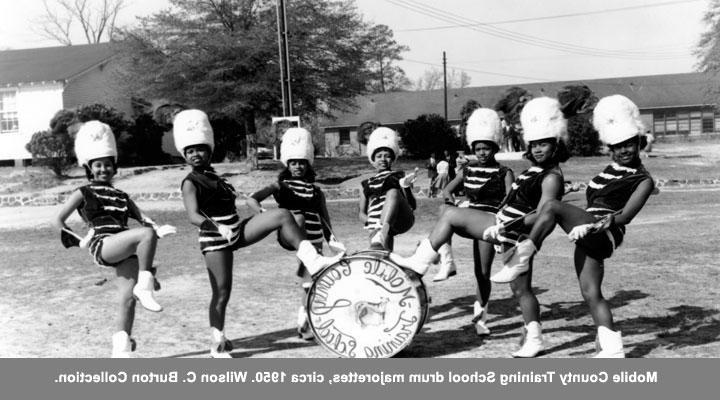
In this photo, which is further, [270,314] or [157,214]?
[157,214]

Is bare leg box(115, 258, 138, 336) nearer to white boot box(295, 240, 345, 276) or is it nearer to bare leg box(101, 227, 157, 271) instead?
bare leg box(101, 227, 157, 271)

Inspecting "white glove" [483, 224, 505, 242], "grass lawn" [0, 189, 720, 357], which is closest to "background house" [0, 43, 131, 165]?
"grass lawn" [0, 189, 720, 357]

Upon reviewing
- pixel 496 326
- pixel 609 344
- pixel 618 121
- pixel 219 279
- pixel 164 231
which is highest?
pixel 618 121

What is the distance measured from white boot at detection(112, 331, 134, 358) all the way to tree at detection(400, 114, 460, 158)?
2987 centimetres

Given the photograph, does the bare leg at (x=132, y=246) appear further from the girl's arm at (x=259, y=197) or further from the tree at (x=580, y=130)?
the tree at (x=580, y=130)

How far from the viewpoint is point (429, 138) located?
115 feet

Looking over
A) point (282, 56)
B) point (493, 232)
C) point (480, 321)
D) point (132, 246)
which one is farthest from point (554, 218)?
point (282, 56)

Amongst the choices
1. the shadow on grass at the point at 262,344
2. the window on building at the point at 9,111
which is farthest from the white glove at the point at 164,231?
the window on building at the point at 9,111

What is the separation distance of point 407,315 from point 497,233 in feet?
2.79

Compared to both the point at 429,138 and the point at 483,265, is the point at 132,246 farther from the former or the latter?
the point at 429,138

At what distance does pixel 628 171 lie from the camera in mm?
5227

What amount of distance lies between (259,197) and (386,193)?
3.76ft
